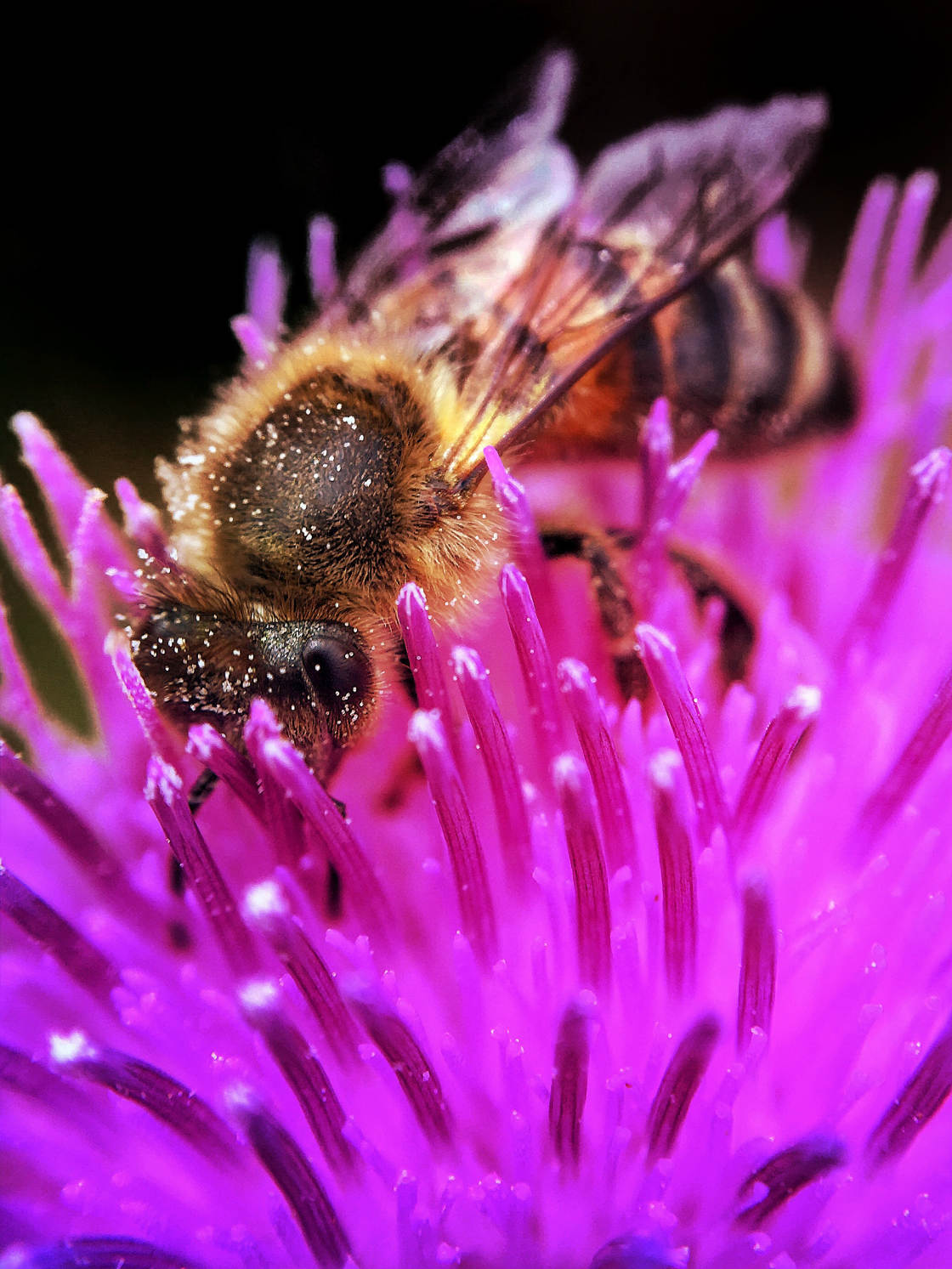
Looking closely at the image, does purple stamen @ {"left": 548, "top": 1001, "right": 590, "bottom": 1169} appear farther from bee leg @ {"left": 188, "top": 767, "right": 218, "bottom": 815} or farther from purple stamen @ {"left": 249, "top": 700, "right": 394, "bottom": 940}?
bee leg @ {"left": 188, "top": 767, "right": 218, "bottom": 815}

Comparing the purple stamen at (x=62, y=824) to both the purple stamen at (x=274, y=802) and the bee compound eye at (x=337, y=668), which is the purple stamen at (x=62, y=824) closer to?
the purple stamen at (x=274, y=802)

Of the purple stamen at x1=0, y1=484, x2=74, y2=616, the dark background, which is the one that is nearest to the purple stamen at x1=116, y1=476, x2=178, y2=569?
the purple stamen at x1=0, y1=484, x2=74, y2=616

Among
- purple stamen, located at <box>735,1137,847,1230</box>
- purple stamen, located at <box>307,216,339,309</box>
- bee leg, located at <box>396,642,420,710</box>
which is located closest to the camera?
purple stamen, located at <box>735,1137,847,1230</box>

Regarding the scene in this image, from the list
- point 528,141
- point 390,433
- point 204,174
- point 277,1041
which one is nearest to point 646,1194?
point 277,1041

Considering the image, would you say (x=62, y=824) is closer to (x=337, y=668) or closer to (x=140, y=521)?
(x=140, y=521)

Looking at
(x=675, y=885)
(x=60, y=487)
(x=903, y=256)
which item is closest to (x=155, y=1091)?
(x=675, y=885)

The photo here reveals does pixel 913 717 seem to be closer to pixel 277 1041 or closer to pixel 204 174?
pixel 277 1041

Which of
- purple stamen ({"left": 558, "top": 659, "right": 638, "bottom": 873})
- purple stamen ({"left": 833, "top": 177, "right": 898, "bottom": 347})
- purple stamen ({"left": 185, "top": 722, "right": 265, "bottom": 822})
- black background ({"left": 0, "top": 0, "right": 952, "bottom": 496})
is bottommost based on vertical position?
purple stamen ({"left": 558, "top": 659, "right": 638, "bottom": 873})
